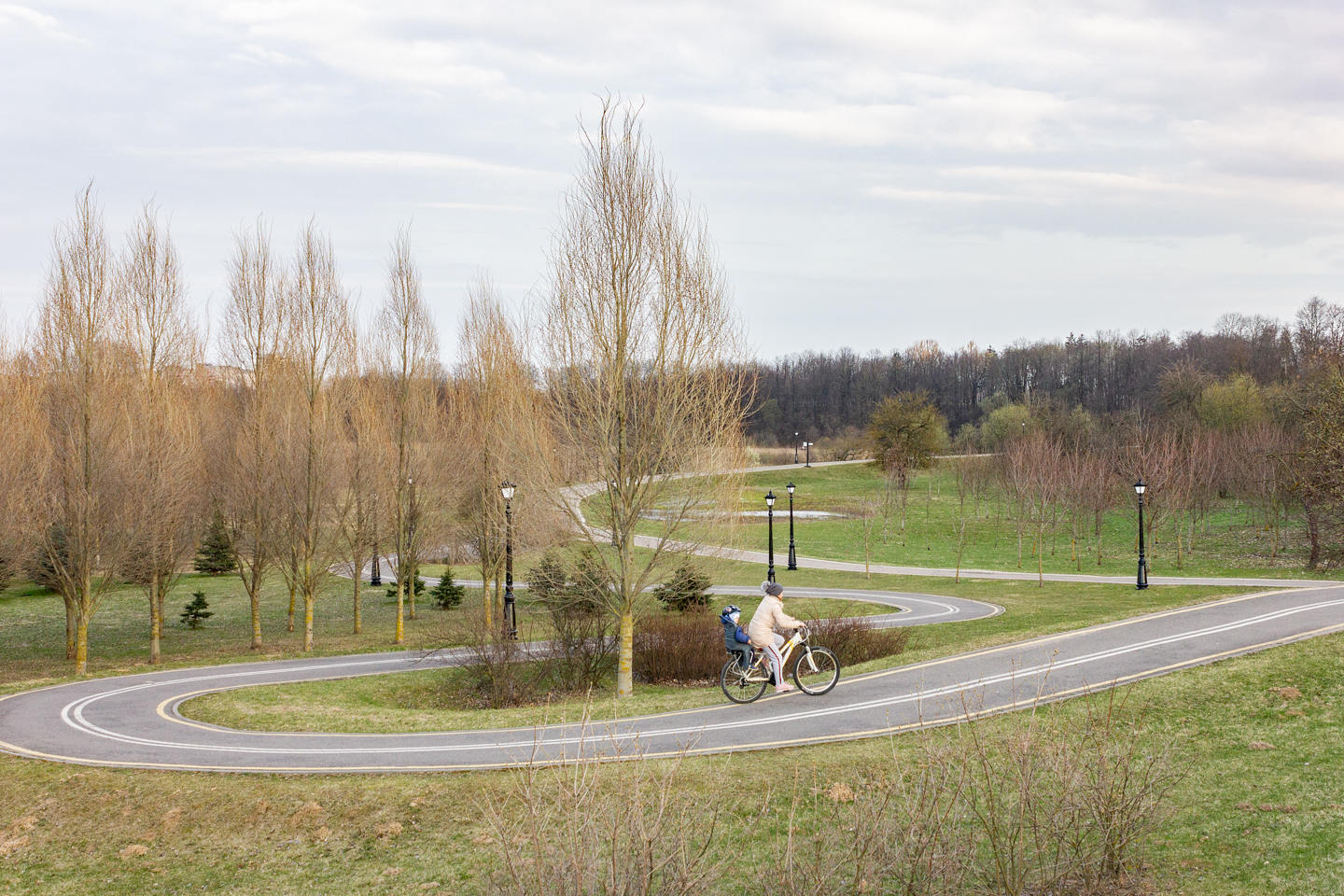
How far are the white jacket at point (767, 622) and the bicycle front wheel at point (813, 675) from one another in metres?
0.78

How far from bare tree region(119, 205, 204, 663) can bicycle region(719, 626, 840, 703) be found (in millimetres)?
15017

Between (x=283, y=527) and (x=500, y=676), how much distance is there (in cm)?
900

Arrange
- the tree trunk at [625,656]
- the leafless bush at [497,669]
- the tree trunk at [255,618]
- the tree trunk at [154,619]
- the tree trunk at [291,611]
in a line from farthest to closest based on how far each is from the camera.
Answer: the tree trunk at [291,611] → the tree trunk at [255,618] → the tree trunk at [154,619] → the leafless bush at [497,669] → the tree trunk at [625,656]

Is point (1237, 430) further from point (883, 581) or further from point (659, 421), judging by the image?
point (659, 421)

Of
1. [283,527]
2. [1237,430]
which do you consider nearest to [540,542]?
[283,527]

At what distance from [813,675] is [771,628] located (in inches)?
45.1

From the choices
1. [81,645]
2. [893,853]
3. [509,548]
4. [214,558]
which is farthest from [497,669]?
[214,558]

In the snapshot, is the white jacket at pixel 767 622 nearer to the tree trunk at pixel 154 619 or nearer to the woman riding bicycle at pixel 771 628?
the woman riding bicycle at pixel 771 628

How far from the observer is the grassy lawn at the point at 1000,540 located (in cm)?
3750

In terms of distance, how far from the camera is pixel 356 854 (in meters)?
9.33

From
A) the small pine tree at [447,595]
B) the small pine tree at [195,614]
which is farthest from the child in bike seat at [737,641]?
the small pine tree at [195,614]

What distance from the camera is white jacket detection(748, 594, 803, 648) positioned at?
1376 centimetres

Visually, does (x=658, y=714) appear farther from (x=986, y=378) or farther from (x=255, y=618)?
(x=986, y=378)

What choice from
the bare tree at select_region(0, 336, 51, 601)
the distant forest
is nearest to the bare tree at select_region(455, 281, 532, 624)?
the bare tree at select_region(0, 336, 51, 601)
